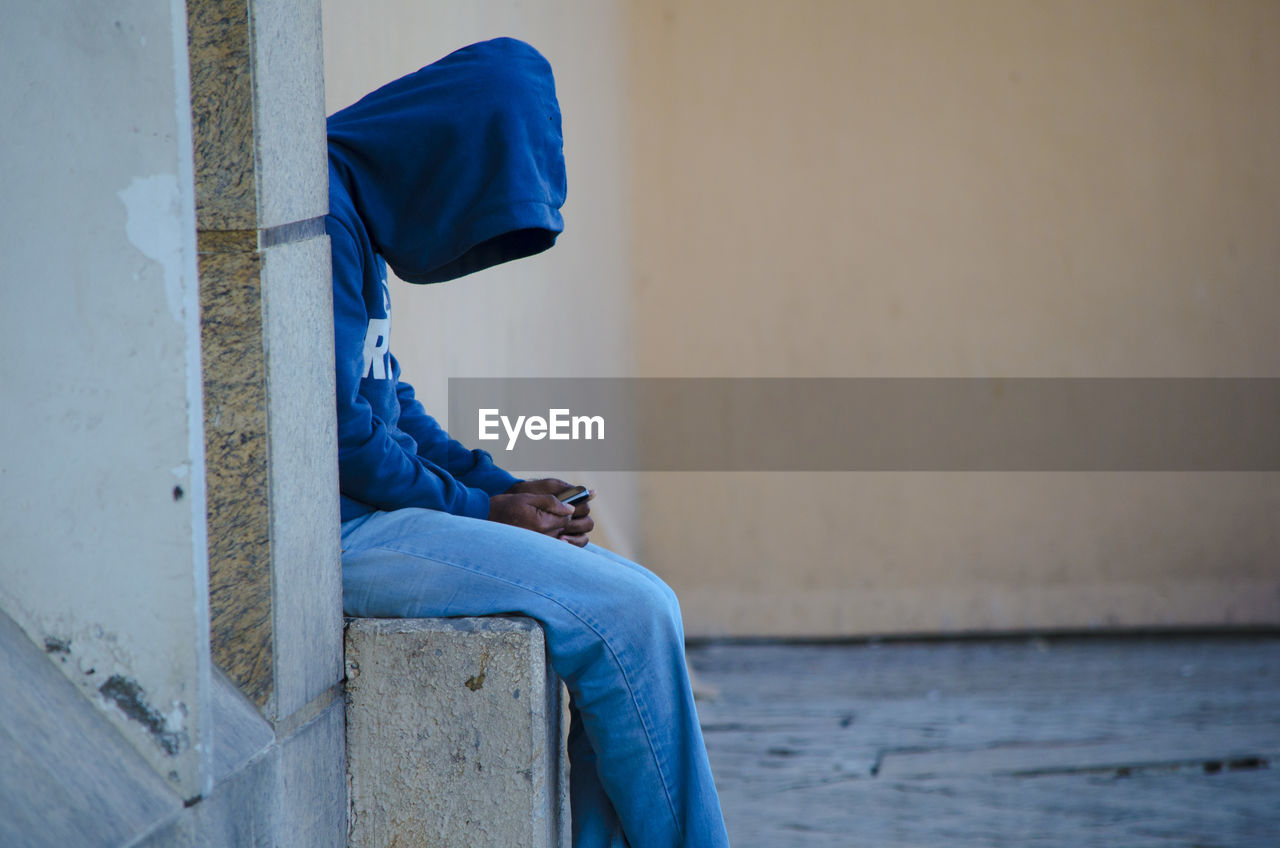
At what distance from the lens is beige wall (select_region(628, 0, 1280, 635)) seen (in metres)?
5.83

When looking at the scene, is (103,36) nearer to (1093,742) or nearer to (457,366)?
(457,366)

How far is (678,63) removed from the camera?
19.6 ft

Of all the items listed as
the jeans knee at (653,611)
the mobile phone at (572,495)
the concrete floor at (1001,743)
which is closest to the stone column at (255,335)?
the jeans knee at (653,611)

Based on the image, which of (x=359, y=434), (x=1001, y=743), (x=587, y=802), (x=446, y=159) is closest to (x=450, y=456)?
(x=359, y=434)

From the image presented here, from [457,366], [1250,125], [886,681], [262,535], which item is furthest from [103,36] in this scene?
[1250,125]

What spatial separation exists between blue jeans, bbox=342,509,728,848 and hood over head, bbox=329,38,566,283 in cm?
44

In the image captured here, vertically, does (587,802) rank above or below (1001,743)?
above

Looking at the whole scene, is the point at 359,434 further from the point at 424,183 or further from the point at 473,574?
the point at 424,183

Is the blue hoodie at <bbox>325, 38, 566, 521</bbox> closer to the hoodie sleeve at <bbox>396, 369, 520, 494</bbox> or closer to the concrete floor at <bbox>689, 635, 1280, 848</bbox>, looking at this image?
the hoodie sleeve at <bbox>396, 369, 520, 494</bbox>

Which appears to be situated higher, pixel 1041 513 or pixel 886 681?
pixel 1041 513

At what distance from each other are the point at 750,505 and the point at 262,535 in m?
4.82

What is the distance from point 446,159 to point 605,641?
27.4 inches

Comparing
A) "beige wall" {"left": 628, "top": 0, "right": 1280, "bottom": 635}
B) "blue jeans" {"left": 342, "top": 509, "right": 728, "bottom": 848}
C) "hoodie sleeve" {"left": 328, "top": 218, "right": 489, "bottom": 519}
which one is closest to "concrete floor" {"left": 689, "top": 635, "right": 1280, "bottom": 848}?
"beige wall" {"left": 628, "top": 0, "right": 1280, "bottom": 635}

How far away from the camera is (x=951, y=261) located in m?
5.90
